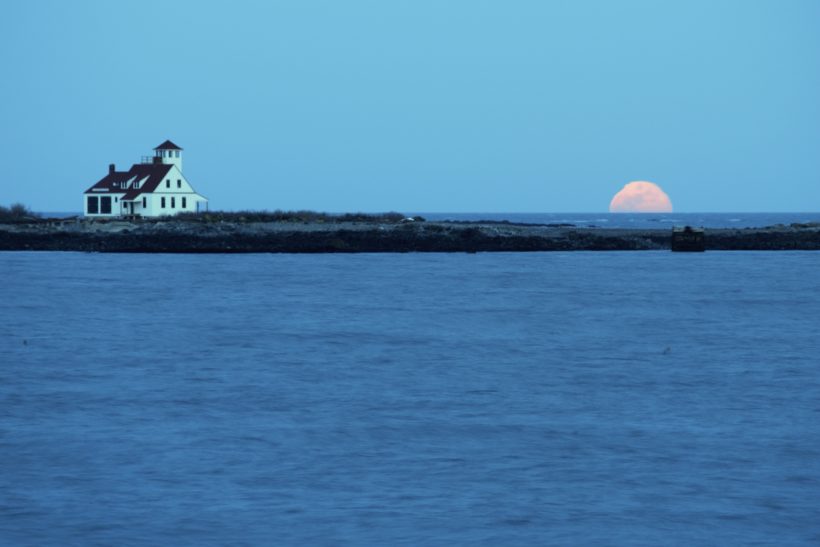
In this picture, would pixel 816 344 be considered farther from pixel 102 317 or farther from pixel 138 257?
pixel 138 257

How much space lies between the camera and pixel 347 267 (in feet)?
260

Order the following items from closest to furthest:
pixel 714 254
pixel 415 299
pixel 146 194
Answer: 1. pixel 415 299
2. pixel 714 254
3. pixel 146 194

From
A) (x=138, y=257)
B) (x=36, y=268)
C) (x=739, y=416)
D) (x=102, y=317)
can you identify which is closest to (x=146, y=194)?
(x=138, y=257)

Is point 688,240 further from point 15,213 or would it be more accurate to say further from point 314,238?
point 15,213

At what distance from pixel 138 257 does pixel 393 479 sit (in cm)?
7322

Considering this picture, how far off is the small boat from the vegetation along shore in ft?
14.5

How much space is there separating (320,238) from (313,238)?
60 cm

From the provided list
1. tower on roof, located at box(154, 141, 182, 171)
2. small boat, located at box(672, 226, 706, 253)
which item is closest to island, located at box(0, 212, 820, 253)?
small boat, located at box(672, 226, 706, 253)

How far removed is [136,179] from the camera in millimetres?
110312

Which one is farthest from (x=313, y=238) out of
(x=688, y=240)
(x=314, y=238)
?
(x=688, y=240)

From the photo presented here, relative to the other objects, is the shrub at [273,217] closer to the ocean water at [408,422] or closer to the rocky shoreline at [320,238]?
the rocky shoreline at [320,238]

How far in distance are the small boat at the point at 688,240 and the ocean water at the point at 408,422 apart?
128 feet

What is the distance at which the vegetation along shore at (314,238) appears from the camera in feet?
301

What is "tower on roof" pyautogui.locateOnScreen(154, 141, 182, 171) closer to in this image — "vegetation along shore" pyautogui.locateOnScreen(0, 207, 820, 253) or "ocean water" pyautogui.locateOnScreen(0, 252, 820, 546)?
"vegetation along shore" pyautogui.locateOnScreen(0, 207, 820, 253)
